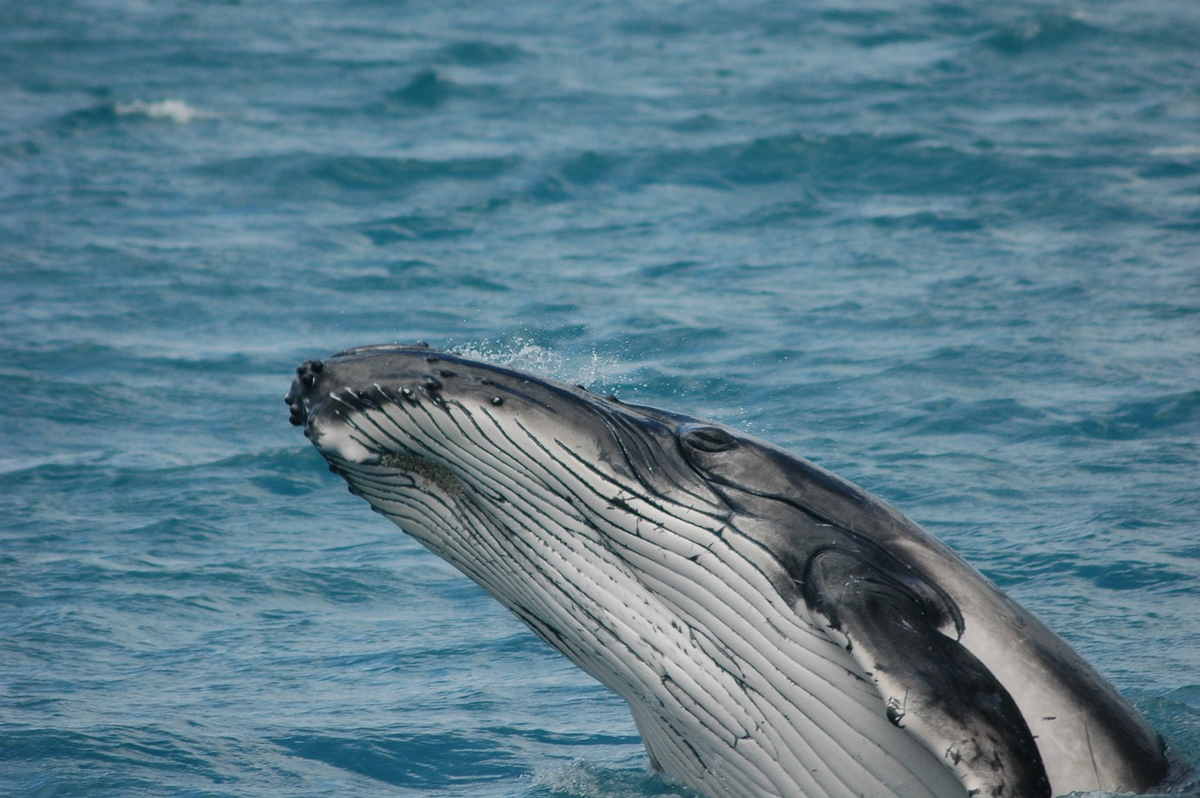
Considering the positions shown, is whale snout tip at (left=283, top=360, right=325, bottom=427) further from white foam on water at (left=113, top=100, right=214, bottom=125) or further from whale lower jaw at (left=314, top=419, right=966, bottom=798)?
white foam on water at (left=113, top=100, right=214, bottom=125)

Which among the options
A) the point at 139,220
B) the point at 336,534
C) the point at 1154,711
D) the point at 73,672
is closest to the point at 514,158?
the point at 139,220

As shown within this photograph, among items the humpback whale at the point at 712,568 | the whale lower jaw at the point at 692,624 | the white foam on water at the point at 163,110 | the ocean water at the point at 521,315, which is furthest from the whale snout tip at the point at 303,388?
the white foam on water at the point at 163,110

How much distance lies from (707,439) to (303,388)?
1550mm

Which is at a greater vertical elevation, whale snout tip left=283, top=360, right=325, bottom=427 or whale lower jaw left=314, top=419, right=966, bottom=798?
whale snout tip left=283, top=360, right=325, bottom=427

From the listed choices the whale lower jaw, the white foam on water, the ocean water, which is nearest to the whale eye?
the whale lower jaw

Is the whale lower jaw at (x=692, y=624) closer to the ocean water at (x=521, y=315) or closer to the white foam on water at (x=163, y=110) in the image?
the ocean water at (x=521, y=315)

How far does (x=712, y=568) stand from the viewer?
18.0 feet

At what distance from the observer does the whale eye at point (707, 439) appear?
5.70 metres

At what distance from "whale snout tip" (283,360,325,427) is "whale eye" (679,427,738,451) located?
1.41 m

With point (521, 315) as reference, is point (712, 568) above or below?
above

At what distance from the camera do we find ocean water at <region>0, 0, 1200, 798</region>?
8.93 m

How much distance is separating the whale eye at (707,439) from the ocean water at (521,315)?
2404 millimetres

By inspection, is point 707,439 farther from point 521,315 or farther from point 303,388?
point 521,315

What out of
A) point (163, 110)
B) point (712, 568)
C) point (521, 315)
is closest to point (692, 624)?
point (712, 568)
